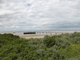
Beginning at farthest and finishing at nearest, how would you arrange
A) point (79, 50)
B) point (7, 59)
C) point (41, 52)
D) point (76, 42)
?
point (76, 42), point (79, 50), point (41, 52), point (7, 59)

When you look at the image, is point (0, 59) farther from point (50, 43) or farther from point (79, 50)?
point (79, 50)

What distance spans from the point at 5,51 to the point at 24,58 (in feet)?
7.32

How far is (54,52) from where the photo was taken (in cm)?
742

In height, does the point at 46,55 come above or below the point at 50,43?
below

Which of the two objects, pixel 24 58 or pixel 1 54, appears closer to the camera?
pixel 24 58

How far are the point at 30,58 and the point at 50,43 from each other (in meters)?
3.51

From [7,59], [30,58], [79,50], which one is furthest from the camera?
[79,50]

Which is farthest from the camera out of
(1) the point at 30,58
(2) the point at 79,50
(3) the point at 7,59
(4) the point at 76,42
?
(4) the point at 76,42

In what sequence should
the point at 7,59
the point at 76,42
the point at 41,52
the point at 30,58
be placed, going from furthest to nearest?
the point at 76,42 < the point at 41,52 < the point at 30,58 < the point at 7,59

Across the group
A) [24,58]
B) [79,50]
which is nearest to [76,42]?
[79,50]

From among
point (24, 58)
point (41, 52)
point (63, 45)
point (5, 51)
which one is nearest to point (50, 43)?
point (63, 45)

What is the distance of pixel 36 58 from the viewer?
646 cm

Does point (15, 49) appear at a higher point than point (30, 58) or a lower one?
higher

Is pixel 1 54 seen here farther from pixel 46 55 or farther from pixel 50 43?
pixel 50 43
